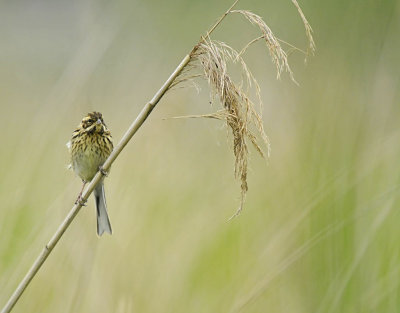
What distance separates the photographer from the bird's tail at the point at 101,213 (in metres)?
2.86

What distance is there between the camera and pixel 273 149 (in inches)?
104

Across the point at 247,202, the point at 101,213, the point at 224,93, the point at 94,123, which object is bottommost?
the point at 101,213

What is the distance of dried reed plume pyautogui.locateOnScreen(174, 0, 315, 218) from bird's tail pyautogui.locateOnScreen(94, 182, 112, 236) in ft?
2.90

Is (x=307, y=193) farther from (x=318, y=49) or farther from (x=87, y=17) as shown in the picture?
(x=87, y=17)

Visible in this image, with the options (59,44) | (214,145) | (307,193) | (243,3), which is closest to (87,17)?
(214,145)

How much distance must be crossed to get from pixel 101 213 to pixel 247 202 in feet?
2.09

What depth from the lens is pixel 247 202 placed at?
2775 mm

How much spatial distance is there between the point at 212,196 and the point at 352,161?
2.27 feet

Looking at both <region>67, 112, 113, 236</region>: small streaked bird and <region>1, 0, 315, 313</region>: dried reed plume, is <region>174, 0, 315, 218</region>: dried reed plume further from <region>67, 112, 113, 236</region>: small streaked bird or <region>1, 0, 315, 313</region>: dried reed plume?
<region>67, 112, 113, 236</region>: small streaked bird

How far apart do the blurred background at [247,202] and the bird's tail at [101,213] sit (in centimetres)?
5

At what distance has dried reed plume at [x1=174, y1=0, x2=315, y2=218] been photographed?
189 cm

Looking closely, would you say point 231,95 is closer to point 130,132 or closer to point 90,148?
point 130,132

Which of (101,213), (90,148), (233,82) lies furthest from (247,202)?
(90,148)

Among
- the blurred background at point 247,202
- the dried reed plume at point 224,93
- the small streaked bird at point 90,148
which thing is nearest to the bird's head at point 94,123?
the small streaked bird at point 90,148
